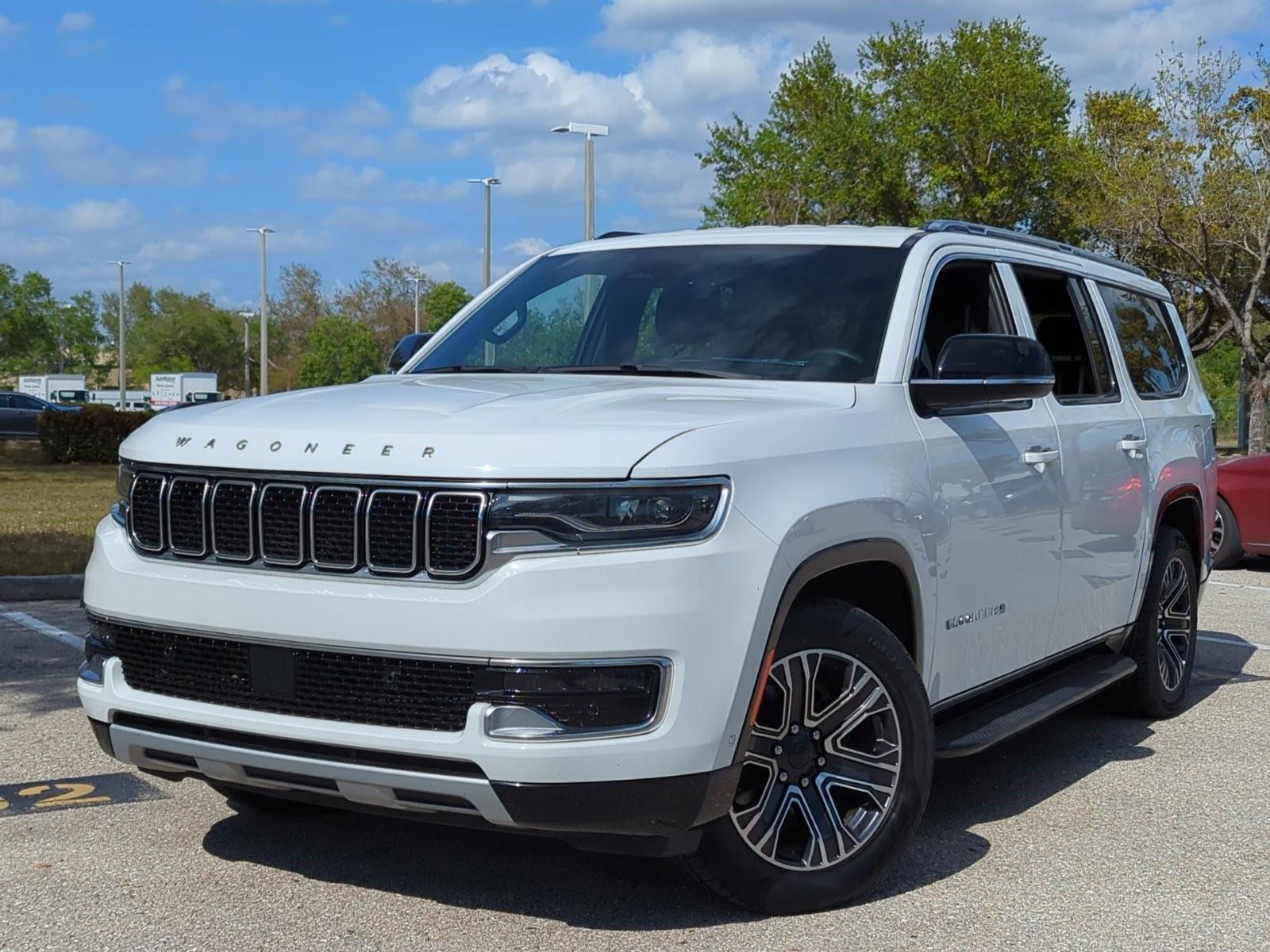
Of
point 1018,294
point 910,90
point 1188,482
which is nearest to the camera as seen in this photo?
point 1018,294

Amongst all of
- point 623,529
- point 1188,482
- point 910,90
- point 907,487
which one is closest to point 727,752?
point 623,529

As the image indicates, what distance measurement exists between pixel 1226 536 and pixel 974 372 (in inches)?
364

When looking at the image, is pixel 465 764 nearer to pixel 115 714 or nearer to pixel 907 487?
pixel 115 714

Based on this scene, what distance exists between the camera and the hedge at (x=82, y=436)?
2845 centimetres

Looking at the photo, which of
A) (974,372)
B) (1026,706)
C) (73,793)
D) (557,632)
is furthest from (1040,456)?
(73,793)

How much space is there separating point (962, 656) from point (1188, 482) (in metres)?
→ 2.57

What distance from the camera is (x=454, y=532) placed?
3707mm

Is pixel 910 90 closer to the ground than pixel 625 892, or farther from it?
farther from it

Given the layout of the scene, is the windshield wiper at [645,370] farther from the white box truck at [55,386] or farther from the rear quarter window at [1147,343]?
the white box truck at [55,386]

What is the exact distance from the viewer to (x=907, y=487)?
452cm

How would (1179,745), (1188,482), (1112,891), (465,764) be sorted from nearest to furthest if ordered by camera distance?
(465,764)
(1112,891)
(1179,745)
(1188,482)

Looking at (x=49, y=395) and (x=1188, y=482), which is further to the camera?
(x=49, y=395)

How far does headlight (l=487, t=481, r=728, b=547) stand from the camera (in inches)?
144

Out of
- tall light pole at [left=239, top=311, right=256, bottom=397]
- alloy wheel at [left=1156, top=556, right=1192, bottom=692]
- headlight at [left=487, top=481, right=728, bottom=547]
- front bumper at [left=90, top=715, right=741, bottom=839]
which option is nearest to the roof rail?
alloy wheel at [left=1156, top=556, right=1192, bottom=692]
